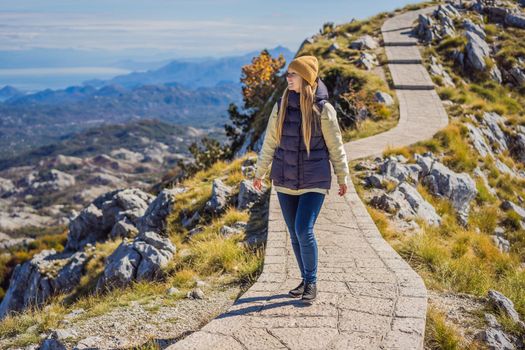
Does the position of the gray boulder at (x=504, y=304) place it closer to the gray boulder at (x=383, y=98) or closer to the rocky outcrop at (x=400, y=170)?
the rocky outcrop at (x=400, y=170)

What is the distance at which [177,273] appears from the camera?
7.12 meters

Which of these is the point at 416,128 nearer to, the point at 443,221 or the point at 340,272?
the point at 443,221

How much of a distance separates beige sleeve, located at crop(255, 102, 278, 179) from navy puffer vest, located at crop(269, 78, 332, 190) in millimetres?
227

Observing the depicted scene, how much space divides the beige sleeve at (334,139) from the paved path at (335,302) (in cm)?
145

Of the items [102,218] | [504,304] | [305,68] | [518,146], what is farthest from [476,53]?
[305,68]

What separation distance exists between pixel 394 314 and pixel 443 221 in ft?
18.6

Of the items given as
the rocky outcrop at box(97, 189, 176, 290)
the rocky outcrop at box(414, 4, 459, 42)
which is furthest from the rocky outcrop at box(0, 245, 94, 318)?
the rocky outcrop at box(414, 4, 459, 42)

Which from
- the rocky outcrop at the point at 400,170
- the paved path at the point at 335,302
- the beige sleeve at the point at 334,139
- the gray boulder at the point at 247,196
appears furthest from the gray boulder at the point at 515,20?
the beige sleeve at the point at 334,139

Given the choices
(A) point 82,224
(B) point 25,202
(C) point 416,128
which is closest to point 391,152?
(C) point 416,128

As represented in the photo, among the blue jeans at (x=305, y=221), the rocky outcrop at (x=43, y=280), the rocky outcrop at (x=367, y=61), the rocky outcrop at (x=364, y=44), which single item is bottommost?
the rocky outcrop at (x=43, y=280)

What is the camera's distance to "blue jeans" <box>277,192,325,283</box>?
15.8 ft

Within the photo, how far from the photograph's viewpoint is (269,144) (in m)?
5.23

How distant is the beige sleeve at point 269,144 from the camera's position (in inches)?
201

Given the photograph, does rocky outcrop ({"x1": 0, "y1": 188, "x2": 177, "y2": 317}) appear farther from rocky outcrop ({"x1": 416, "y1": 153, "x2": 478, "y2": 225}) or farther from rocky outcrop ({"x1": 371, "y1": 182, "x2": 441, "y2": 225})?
rocky outcrop ({"x1": 416, "y1": 153, "x2": 478, "y2": 225})
